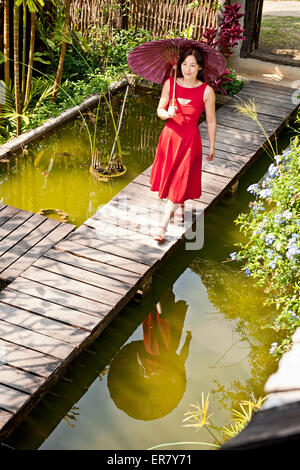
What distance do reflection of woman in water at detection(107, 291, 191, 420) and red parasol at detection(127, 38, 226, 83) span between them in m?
2.35

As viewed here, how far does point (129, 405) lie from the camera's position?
192 inches

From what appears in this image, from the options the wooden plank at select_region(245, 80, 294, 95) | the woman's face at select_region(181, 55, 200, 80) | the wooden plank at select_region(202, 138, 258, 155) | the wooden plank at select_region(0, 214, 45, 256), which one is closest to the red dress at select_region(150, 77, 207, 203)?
the woman's face at select_region(181, 55, 200, 80)

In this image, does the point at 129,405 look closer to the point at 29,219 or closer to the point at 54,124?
the point at 29,219

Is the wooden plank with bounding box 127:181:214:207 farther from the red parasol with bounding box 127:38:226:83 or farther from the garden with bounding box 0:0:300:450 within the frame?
the red parasol with bounding box 127:38:226:83

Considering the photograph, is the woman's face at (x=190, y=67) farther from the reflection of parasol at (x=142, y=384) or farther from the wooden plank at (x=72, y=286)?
the reflection of parasol at (x=142, y=384)

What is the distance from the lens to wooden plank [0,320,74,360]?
4.75 m

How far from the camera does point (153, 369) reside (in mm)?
5273

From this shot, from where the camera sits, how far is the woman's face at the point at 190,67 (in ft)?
17.7

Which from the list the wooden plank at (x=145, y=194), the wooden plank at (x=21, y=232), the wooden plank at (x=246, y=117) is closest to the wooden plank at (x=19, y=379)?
the wooden plank at (x=21, y=232)

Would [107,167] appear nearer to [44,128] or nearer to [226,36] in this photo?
[44,128]

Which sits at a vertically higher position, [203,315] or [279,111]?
[279,111]
